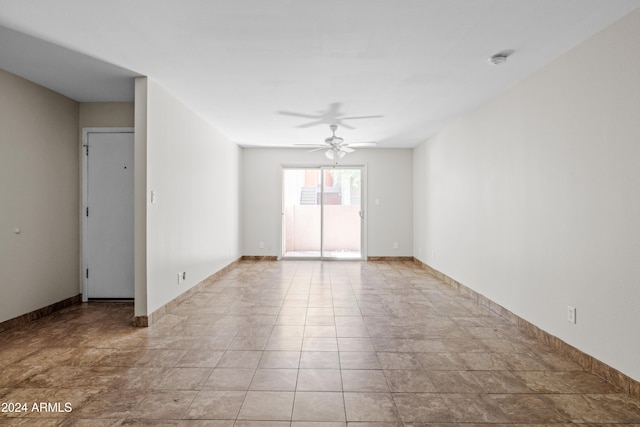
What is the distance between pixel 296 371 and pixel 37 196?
3371 mm

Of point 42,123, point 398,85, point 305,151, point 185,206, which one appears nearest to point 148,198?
point 185,206

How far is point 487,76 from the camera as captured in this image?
3500 mm

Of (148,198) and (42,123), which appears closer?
(148,198)

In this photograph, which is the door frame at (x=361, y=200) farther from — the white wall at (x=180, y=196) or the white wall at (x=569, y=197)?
the white wall at (x=569, y=197)

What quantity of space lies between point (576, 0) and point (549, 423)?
7.92ft

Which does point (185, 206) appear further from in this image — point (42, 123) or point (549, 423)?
point (549, 423)

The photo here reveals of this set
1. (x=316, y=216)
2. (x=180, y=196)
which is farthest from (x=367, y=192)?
(x=180, y=196)

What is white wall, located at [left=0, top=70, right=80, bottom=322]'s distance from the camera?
3.57 meters

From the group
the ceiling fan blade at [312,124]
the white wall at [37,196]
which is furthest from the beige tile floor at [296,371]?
the ceiling fan blade at [312,124]

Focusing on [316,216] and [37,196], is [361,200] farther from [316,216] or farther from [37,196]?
[37,196]

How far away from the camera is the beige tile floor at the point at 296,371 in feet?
6.88

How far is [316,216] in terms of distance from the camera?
9172 millimetres

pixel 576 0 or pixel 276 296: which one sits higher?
pixel 576 0

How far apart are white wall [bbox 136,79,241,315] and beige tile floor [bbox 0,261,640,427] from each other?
578 mm
